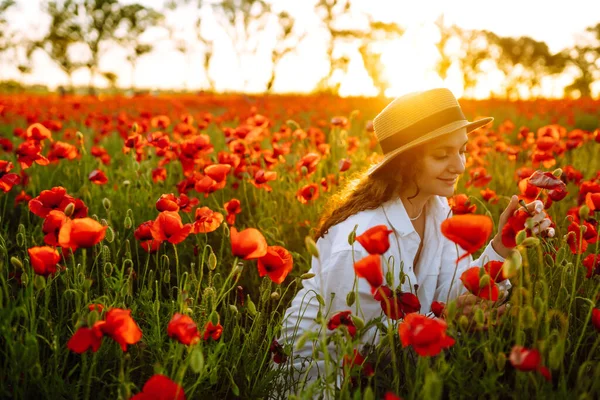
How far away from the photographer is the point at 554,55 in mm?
46219

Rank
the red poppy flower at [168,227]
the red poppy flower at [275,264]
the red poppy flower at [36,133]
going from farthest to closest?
1. the red poppy flower at [36,133]
2. the red poppy flower at [168,227]
3. the red poppy flower at [275,264]

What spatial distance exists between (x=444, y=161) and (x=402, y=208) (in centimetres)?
25

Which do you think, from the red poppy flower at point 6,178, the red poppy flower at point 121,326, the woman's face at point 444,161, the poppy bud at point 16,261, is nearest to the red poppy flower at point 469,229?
the red poppy flower at point 121,326

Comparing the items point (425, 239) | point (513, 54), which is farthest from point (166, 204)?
point (513, 54)

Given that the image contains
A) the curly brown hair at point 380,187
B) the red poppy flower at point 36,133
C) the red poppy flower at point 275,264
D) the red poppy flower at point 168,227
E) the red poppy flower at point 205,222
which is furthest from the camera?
the red poppy flower at point 36,133

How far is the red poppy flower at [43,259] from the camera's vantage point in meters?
1.39

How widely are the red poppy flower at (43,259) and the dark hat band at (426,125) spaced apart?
1.27 meters

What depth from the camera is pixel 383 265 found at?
176cm

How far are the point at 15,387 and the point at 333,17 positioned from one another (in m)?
28.9

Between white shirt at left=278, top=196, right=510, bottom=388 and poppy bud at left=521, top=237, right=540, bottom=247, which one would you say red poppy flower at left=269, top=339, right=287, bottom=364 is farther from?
poppy bud at left=521, top=237, right=540, bottom=247

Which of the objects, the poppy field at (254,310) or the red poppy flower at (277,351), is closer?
the poppy field at (254,310)

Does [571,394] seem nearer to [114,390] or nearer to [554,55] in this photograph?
[114,390]

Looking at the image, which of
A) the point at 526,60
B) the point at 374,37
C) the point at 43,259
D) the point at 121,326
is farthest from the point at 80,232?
the point at 526,60

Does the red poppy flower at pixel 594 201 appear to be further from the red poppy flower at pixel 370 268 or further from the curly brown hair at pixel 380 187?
the red poppy flower at pixel 370 268
